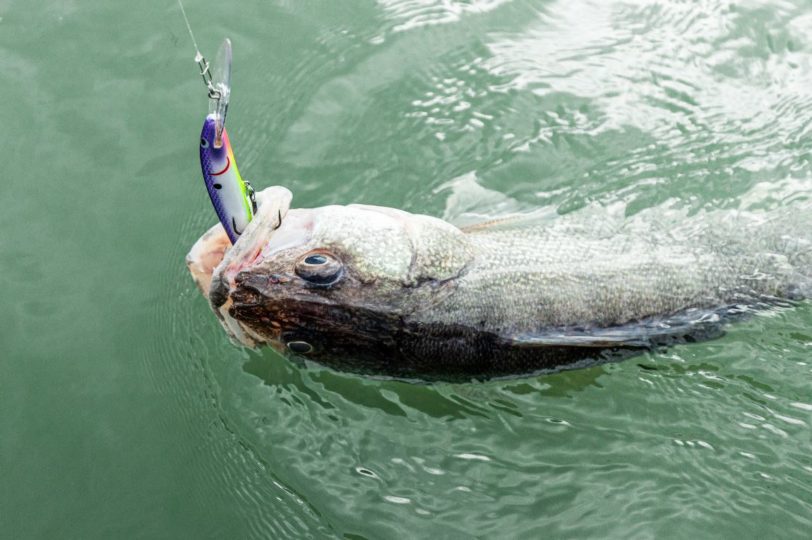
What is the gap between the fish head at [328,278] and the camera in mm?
4656

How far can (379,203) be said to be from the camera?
20.9ft

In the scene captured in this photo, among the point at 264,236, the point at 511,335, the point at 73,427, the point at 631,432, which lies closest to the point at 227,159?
the point at 264,236

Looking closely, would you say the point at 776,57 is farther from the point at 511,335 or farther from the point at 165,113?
the point at 165,113

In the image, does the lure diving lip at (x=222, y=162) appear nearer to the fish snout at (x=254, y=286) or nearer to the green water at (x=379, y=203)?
the fish snout at (x=254, y=286)

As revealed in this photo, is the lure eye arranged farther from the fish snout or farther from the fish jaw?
the fish jaw

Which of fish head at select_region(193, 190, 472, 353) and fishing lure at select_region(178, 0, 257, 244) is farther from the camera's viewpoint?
fish head at select_region(193, 190, 472, 353)

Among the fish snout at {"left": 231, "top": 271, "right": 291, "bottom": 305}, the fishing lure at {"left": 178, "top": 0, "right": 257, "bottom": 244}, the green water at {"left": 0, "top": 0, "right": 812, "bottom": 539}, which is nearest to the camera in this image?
the fishing lure at {"left": 178, "top": 0, "right": 257, "bottom": 244}

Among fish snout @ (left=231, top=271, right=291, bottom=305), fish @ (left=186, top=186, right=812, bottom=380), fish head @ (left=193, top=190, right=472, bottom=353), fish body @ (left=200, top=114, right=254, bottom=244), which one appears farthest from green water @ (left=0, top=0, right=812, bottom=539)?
fish body @ (left=200, top=114, right=254, bottom=244)

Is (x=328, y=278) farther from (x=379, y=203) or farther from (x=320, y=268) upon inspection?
(x=379, y=203)

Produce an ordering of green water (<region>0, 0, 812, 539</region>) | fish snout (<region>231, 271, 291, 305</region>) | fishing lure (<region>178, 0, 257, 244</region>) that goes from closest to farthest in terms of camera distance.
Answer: fishing lure (<region>178, 0, 257, 244</region>) < fish snout (<region>231, 271, 291, 305</region>) < green water (<region>0, 0, 812, 539</region>)

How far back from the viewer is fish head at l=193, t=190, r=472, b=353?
4656 mm

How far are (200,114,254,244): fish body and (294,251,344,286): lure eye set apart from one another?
1.23 feet

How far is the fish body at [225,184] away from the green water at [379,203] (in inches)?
61.3

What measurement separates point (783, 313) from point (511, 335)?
5.61 ft
